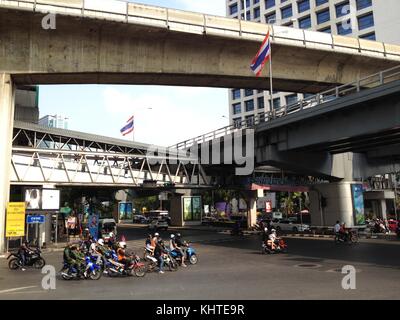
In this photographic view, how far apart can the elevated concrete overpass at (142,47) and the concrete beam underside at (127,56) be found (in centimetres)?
6

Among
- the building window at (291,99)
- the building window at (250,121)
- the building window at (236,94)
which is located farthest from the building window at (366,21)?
the building window at (250,121)

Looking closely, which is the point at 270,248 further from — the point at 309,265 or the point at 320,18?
the point at 320,18

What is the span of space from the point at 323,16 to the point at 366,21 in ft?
31.2

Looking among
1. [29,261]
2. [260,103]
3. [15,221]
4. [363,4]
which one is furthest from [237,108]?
[29,261]

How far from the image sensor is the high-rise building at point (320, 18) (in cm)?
6975

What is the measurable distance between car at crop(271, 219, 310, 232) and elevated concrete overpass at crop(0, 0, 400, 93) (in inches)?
707

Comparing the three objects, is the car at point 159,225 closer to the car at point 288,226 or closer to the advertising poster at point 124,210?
the car at point 288,226

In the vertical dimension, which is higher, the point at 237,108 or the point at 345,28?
the point at 345,28

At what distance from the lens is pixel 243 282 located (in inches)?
558

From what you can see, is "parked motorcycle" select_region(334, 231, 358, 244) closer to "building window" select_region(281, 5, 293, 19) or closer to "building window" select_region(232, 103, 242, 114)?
"building window" select_region(281, 5, 293, 19)

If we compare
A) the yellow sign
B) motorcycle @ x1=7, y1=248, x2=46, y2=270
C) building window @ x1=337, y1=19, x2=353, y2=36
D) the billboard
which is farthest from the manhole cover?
building window @ x1=337, y1=19, x2=353, y2=36
